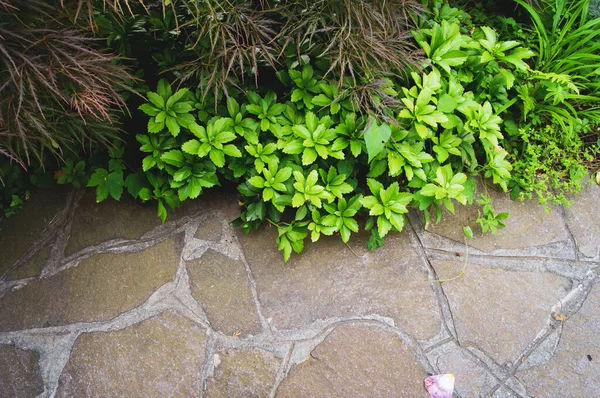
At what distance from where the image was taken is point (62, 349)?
7.55 feet

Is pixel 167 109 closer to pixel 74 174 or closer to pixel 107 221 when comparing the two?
→ pixel 74 174

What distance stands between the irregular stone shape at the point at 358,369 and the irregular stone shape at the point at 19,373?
3.63 feet

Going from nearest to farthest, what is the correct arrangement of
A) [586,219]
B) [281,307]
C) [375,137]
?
[375,137] → [281,307] → [586,219]

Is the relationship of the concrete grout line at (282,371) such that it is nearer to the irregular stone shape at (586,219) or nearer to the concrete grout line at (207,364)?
the concrete grout line at (207,364)

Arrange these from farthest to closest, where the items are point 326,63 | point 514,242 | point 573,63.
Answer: point 573,63 → point 514,242 → point 326,63

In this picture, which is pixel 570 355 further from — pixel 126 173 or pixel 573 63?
pixel 126 173

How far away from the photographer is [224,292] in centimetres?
246

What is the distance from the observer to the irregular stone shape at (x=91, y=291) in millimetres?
2396

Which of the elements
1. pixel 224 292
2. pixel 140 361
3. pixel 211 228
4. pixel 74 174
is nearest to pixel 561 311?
pixel 224 292

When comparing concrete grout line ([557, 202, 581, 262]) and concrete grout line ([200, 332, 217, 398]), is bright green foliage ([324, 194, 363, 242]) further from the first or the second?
concrete grout line ([557, 202, 581, 262])

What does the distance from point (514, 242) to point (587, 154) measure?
75cm

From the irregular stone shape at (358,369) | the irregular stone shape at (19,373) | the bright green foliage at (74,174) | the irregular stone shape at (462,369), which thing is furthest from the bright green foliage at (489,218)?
the irregular stone shape at (19,373)

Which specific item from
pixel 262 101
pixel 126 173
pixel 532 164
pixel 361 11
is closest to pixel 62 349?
pixel 126 173

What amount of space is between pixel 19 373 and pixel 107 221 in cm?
85
